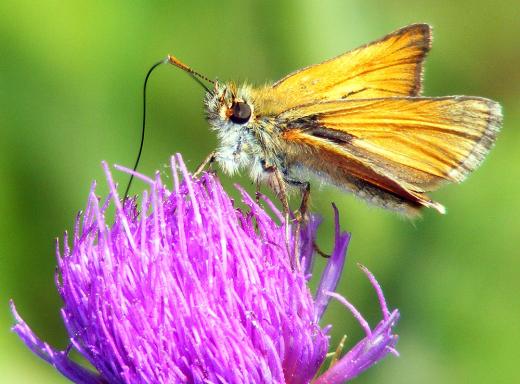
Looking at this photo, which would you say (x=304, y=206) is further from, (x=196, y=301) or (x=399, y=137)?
(x=196, y=301)

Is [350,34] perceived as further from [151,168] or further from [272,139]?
[272,139]

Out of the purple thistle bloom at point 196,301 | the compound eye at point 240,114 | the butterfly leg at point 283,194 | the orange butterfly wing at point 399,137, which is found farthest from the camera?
the compound eye at point 240,114

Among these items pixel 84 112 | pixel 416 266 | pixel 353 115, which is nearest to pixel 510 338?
pixel 416 266

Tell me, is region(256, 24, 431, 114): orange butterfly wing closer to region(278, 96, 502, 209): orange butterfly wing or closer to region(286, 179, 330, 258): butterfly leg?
region(278, 96, 502, 209): orange butterfly wing

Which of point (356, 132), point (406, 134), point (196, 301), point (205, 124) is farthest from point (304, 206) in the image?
point (205, 124)

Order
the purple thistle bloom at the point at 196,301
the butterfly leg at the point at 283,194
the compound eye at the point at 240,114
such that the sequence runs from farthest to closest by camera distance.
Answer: the compound eye at the point at 240,114
the butterfly leg at the point at 283,194
the purple thistle bloom at the point at 196,301

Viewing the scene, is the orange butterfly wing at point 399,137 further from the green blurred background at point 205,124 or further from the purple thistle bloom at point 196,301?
the green blurred background at point 205,124

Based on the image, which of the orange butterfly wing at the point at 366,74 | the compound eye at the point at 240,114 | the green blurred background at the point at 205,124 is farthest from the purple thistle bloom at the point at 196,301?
the green blurred background at the point at 205,124
